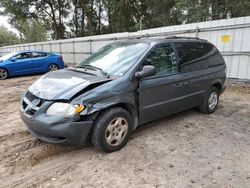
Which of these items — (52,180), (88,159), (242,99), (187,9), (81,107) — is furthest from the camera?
(187,9)

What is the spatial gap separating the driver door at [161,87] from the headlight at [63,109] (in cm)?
108

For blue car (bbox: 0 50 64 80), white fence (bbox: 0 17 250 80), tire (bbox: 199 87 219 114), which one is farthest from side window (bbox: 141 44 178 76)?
blue car (bbox: 0 50 64 80)

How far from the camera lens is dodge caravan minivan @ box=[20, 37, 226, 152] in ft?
9.48

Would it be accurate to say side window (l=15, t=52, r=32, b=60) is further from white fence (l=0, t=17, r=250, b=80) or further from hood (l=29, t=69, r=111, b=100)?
hood (l=29, t=69, r=111, b=100)

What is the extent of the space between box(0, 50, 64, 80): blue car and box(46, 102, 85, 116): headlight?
9.08m

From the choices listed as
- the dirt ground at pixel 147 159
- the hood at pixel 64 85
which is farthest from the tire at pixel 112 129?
the hood at pixel 64 85

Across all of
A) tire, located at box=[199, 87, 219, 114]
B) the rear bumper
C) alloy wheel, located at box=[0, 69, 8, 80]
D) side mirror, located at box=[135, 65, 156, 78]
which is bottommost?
alloy wheel, located at box=[0, 69, 8, 80]

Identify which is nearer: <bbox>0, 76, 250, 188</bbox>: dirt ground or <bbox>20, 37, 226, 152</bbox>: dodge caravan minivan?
<bbox>0, 76, 250, 188</bbox>: dirt ground

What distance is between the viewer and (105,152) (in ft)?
10.5

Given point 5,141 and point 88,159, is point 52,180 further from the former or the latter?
point 5,141

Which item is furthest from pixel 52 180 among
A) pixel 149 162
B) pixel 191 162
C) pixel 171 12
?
pixel 171 12

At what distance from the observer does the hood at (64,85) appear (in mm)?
2941

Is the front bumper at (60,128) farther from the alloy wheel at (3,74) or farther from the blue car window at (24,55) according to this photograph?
the blue car window at (24,55)

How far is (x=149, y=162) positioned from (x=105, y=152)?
2.15 ft
